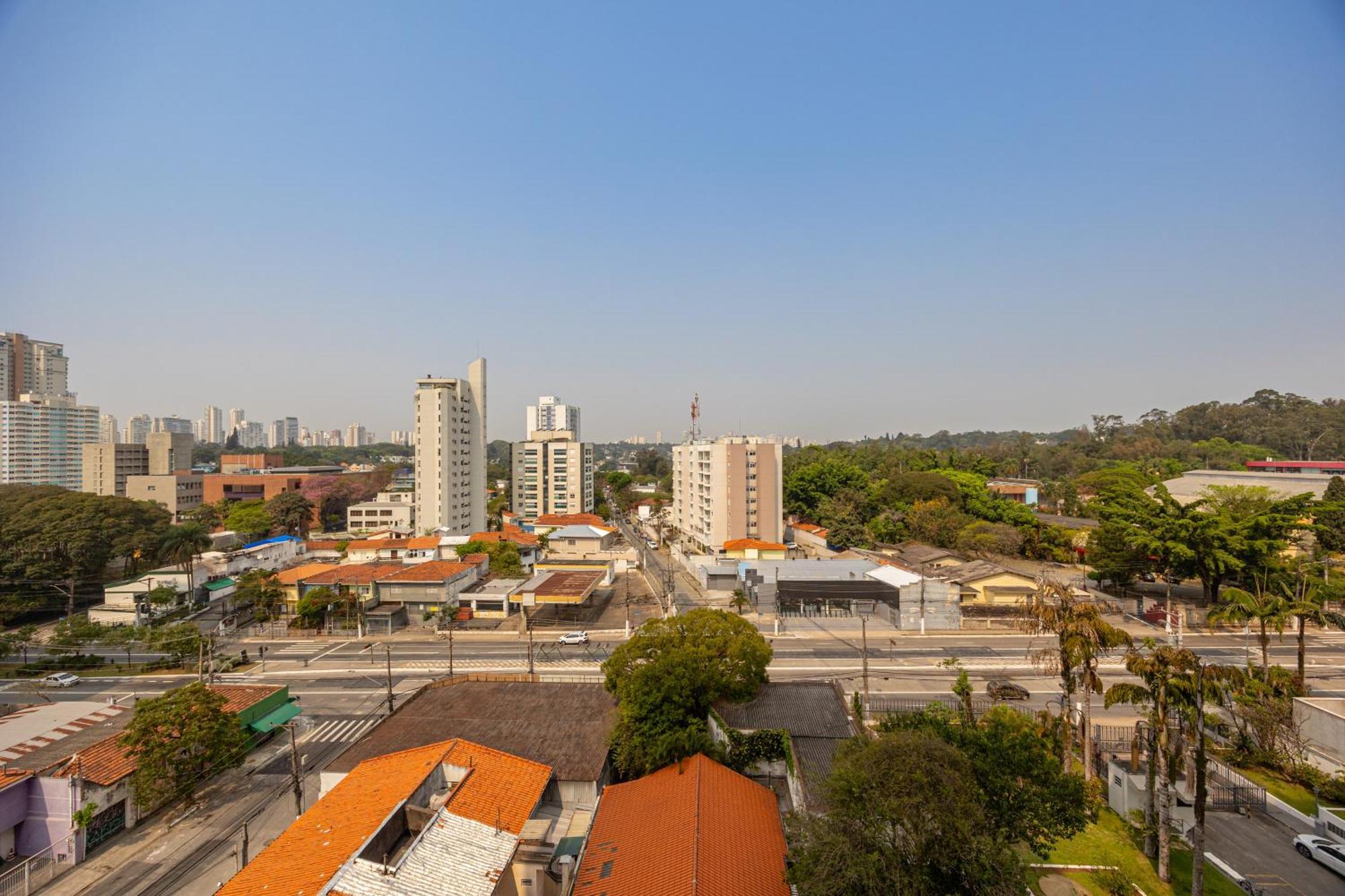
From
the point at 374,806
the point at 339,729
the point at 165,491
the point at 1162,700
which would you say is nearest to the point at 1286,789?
the point at 1162,700

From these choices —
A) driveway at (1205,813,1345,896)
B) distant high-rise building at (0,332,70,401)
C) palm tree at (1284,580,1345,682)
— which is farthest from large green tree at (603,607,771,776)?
distant high-rise building at (0,332,70,401)

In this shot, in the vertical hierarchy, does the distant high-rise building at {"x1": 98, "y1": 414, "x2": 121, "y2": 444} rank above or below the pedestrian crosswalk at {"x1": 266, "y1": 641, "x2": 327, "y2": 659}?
above

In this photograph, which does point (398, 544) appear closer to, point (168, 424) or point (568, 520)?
point (568, 520)

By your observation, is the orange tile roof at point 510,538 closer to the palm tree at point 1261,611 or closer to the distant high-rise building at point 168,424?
the palm tree at point 1261,611

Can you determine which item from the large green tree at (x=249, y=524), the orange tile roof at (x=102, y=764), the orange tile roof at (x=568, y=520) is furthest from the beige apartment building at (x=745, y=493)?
the large green tree at (x=249, y=524)

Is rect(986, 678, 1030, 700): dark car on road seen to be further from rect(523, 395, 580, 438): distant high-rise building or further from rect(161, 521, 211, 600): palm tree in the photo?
rect(523, 395, 580, 438): distant high-rise building
